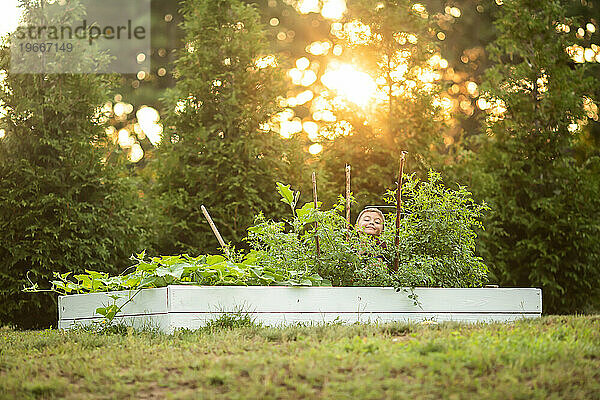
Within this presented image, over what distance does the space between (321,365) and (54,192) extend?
6.19 meters

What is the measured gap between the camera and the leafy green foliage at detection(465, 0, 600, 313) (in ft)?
33.0

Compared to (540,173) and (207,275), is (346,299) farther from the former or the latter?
(540,173)

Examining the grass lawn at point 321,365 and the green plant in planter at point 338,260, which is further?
the green plant in planter at point 338,260

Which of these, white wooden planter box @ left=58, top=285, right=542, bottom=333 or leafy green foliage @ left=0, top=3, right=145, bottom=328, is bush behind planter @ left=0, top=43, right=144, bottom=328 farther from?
white wooden planter box @ left=58, top=285, right=542, bottom=333

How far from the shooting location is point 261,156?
10625 mm

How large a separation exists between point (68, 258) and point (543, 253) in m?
6.35

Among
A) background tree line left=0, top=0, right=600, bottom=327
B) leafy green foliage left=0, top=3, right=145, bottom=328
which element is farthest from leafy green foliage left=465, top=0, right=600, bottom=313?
leafy green foliage left=0, top=3, right=145, bottom=328

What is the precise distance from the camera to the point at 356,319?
21.1 feet

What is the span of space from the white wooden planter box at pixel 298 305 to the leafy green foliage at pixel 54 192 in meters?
1.96

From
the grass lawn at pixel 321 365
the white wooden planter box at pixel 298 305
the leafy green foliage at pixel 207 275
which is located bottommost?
the grass lawn at pixel 321 365

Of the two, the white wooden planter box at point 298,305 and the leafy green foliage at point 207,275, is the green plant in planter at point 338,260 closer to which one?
the leafy green foliage at point 207,275

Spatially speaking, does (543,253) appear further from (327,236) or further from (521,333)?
(521,333)

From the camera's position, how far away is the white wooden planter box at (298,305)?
6035mm

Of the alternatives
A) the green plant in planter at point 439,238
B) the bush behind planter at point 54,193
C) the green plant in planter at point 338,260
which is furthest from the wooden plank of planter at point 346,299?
the bush behind planter at point 54,193
